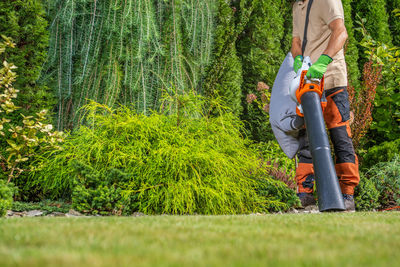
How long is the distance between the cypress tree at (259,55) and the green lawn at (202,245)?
13.0 ft

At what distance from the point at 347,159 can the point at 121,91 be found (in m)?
2.36

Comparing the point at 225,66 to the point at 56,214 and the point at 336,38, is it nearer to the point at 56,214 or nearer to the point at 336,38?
the point at 336,38

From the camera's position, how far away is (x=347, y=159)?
309 cm

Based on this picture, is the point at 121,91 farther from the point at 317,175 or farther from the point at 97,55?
the point at 317,175

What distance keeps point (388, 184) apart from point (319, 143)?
74.8 inches

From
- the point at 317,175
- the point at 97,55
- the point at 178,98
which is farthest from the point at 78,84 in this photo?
the point at 317,175

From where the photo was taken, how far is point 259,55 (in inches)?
216

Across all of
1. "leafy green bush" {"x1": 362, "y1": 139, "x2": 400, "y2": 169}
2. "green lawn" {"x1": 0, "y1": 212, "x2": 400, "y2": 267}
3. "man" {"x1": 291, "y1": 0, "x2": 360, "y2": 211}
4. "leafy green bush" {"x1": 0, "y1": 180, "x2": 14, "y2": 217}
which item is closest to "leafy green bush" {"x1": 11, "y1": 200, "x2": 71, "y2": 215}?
"leafy green bush" {"x1": 0, "y1": 180, "x2": 14, "y2": 217}

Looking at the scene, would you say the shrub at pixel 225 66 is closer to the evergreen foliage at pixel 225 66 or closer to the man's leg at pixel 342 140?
the evergreen foliage at pixel 225 66

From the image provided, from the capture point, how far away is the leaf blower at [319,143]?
2.40 meters

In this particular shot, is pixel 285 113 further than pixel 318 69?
Yes

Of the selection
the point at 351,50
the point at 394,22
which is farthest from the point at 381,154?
the point at 394,22

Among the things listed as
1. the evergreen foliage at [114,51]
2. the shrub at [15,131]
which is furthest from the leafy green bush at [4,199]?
the evergreen foliage at [114,51]

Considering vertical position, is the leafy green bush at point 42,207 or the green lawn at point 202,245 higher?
the green lawn at point 202,245
